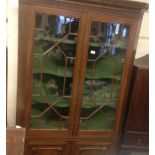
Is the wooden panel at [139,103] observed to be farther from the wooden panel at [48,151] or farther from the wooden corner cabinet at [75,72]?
the wooden panel at [48,151]

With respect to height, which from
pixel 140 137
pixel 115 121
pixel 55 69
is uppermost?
pixel 55 69

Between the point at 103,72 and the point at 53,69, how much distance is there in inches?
16.3

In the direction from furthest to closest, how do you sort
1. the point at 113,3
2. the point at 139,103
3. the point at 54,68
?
the point at 139,103 → the point at 54,68 → the point at 113,3

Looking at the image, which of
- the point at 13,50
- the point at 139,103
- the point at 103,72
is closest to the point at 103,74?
the point at 103,72

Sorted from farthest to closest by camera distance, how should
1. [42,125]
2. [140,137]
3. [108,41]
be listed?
[140,137] < [42,125] < [108,41]

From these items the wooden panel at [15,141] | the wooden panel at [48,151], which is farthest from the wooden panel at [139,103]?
the wooden panel at [15,141]

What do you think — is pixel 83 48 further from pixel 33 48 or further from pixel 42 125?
pixel 42 125

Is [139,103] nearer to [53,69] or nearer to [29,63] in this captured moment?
[53,69]

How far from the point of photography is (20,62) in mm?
1750

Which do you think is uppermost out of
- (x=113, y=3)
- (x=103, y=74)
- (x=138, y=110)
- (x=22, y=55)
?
(x=113, y=3)

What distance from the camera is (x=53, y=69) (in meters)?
1.76

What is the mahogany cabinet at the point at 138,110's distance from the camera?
6.09 ft

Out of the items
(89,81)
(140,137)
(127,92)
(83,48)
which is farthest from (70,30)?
(140,137)
